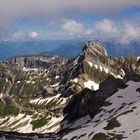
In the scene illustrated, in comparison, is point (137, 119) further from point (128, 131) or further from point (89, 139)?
point (89, 139)

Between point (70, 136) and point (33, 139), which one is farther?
point (33, 139)

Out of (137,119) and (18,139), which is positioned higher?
(137,119)

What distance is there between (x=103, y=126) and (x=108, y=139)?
1334 cm

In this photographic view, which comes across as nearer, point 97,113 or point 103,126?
point 103,126

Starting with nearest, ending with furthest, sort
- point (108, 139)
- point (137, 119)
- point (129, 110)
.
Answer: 1. point (108, 139)
2. point (137, 119)
3. point (129, 110)

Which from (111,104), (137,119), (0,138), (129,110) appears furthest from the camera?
(111,104)

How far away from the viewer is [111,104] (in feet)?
632

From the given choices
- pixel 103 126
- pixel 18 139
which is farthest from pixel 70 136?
pixel 18 139

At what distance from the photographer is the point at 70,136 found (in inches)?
6019

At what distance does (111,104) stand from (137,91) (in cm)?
1428

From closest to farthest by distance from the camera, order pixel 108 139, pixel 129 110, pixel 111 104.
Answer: pixel 108 139
pixel 129 110
pixel 111 104

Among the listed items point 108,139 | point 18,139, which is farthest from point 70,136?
point 18,139

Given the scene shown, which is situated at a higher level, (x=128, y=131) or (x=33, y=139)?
(x=128, y=131)

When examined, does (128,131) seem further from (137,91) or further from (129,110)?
(137,91)
